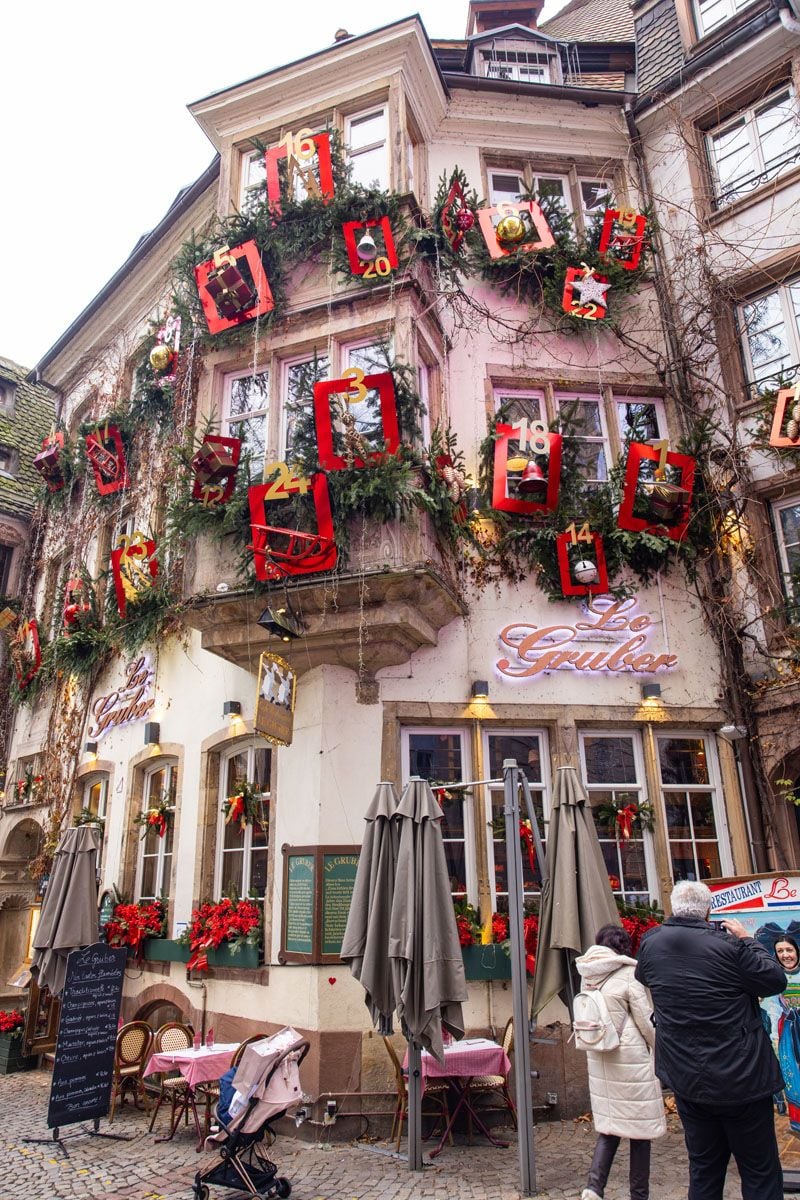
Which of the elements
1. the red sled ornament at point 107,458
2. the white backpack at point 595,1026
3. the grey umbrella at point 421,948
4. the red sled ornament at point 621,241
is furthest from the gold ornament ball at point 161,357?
the white backpack at point 595,1026

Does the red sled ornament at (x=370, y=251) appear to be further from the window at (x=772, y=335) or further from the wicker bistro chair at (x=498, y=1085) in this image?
the wicker bistro chair at (x=498, y=1085)

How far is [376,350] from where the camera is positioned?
979cm

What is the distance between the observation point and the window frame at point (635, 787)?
887 centimetres

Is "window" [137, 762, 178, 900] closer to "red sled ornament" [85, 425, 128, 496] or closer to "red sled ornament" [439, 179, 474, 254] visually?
"red sled ornament" [85, 425, 128, 496]

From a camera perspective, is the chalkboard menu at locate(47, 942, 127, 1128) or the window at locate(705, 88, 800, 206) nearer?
the chalkboard menu at locate(47, 942, 127, 1128)

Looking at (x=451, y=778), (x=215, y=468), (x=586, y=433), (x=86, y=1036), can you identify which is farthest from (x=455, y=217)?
(x=86, y=1036)

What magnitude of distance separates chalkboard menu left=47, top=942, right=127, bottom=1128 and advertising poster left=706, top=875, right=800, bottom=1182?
216 inches

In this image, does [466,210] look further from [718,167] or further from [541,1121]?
[541,1121]

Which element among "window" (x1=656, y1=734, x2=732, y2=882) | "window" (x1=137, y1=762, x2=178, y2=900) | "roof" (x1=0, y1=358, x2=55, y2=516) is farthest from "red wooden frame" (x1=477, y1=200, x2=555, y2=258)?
"roof" (x1=0, y1=358, x2=55, y2=516)

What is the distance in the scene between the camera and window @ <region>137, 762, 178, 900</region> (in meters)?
10.7

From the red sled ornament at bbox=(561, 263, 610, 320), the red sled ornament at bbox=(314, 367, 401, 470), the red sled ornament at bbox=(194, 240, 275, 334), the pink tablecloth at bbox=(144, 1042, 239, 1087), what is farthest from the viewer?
the red sled ornament at bbox=(561, 263, 610, 320)

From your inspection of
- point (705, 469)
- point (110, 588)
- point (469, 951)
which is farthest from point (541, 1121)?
point (110, 588)

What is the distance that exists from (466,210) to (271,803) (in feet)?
24.7

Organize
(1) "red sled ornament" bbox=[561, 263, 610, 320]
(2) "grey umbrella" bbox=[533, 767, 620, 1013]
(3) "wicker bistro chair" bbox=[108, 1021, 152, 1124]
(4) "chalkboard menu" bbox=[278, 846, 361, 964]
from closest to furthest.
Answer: (2) "grey umbrella" bbox=[533, 767, 620, 1013]
(4) "chalkboard menu" bbox=[278, 846, 361, 964]
(3) "wicker bistro chair" bbox=[108, 1021, 152, 1124]
(1) "red sled ornament" bbox=[561, 263, 610, 320]
